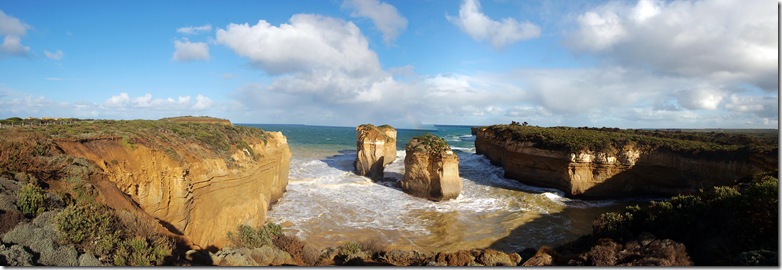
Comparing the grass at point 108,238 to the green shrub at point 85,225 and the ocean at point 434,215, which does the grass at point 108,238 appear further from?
the ocean at point 434,215

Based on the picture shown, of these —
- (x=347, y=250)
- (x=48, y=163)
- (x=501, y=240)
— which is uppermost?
(x=48, y=163)

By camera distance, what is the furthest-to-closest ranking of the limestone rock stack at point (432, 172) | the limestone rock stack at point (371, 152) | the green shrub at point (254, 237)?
the limestone rock stack at point (371, 152) < the limestone rock stack at point (432, 172) < the green shrub at point (254, 237)

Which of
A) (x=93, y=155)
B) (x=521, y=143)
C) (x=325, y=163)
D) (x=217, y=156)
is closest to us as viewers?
(x=93, y=155)

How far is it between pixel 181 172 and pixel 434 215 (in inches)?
494

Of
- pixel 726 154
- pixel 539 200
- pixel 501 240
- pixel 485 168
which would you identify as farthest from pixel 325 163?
pixel 726 154

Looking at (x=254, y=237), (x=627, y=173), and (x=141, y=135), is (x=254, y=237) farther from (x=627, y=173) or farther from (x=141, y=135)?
(x=627, y=173)

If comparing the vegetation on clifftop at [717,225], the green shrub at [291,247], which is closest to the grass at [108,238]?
the green shrub at [291,247]

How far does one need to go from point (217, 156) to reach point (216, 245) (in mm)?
3736

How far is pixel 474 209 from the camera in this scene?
68.1 feet

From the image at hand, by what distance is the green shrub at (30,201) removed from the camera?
6.21 meters

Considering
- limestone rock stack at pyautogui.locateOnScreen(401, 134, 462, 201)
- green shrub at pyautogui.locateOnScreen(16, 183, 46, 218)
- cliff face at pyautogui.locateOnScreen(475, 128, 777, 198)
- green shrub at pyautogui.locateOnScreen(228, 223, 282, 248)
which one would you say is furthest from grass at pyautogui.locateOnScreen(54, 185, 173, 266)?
cliff face at pyautogui.locateOnScreen(475, 128, 777, 198)

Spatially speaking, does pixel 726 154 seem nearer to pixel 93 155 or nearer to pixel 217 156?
pixel 217 156

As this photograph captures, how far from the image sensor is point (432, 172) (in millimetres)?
23281

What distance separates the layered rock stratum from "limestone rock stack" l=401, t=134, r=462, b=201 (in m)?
10.3
